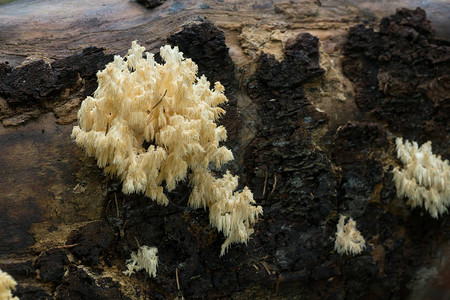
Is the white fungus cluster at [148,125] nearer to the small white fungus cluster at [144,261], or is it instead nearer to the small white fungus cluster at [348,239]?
the small white fungus cluster at [144,261]

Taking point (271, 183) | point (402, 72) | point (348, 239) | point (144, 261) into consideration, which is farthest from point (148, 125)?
point (402, 72)

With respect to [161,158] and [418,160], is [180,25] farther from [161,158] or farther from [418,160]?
[418,160]

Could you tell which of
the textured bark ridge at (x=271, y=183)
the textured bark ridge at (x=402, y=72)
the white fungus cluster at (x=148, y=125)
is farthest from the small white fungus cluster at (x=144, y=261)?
the textured bark ridge at (x=402, y=72)

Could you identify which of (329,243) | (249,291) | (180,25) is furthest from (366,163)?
(180,25)

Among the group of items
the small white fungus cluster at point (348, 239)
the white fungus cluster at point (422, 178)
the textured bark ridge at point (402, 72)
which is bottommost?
the small white fungus cluster at point (348, 239)

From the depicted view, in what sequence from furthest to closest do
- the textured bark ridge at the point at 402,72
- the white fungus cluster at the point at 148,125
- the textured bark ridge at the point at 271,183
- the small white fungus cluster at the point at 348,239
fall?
1. the textured bark ridge at the point at 402,72
2. the small white fungus cluster at the point at 348,239
3. the textured bark ridge at the point at 271,183
4. the white fungus cluster at the point at 148,125

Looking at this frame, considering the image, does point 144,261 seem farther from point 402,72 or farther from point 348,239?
point 402,72
